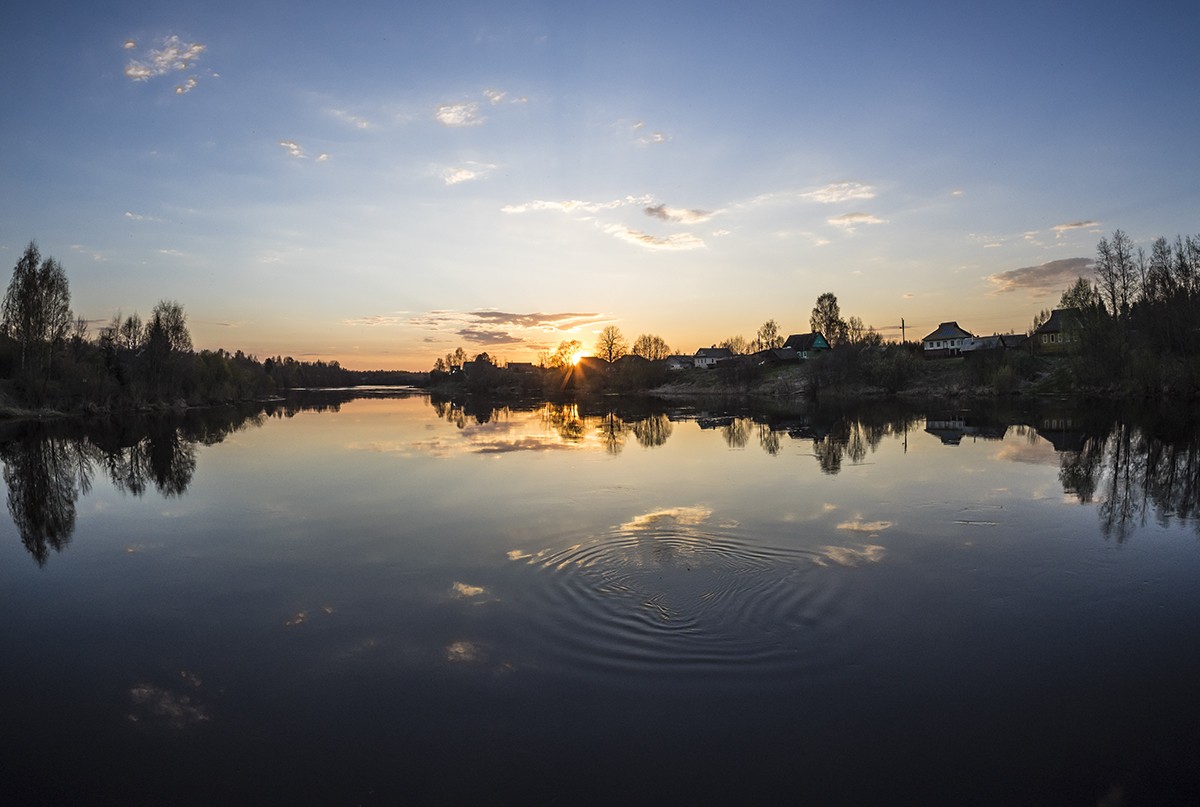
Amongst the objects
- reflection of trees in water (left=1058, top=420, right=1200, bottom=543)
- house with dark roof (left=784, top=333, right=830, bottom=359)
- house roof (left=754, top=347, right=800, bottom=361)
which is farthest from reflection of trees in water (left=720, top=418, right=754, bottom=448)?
house with dark roof (left=784, top=333, right=830, bottom=359)

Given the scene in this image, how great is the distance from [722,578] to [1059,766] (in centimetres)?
508

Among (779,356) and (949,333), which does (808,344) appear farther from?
(949,333)

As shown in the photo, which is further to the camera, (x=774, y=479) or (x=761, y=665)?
(x=774, y=479)

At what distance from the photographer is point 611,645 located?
7789mm

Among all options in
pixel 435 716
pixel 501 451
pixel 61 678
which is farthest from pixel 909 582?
pixel 501 451

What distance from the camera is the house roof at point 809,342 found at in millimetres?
121062

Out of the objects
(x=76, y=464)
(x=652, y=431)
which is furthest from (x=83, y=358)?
(x=652, y=431)

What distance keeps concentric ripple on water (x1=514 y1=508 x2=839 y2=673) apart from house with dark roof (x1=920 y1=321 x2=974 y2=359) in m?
103

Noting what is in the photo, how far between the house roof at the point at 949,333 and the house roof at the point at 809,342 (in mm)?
16997

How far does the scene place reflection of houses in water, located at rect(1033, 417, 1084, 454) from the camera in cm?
2666

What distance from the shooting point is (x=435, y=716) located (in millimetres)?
6379

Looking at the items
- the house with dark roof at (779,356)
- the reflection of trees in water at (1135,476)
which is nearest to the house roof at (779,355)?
the house with dark roof at (779,356)

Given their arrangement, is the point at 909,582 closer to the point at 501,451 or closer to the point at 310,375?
the point at 501,451

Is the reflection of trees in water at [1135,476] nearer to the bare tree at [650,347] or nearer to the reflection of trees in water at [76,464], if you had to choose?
the reflection of trees in water at [76,464]
